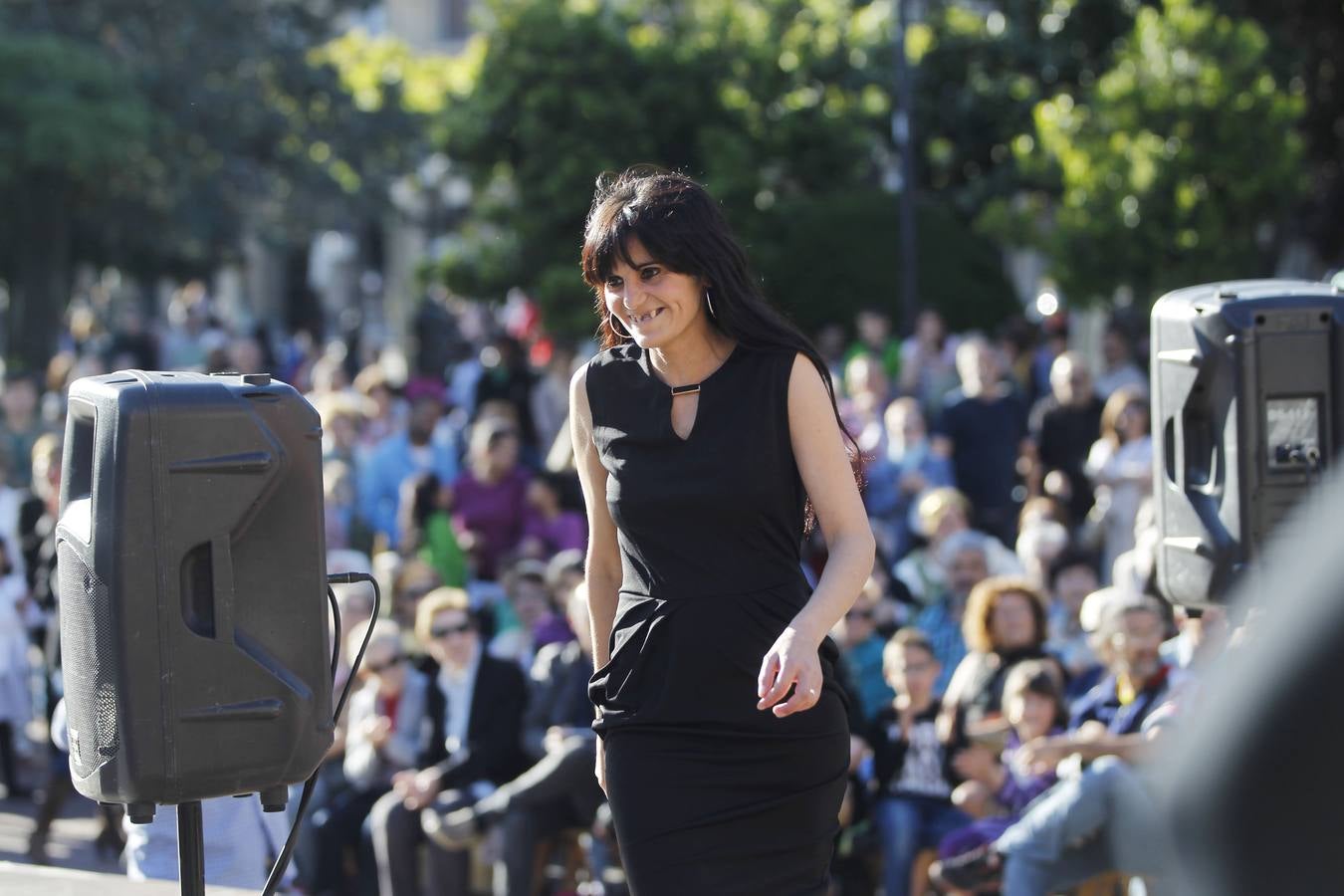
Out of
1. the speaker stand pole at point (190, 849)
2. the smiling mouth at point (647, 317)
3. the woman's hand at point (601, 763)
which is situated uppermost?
the smiling mouth at point (647, 317)

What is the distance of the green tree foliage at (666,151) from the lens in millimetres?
17016

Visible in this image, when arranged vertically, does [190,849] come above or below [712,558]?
below

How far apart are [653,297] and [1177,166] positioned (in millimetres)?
11640

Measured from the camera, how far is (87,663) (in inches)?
145

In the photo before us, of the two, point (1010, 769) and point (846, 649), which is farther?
point (846, 649)

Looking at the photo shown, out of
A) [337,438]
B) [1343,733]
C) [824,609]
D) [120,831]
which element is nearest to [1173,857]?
[1343,733]

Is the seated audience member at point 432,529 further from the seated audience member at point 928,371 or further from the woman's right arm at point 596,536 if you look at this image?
the woman's right arm at point 596,536

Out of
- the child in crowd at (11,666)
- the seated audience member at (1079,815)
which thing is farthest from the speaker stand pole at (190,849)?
the child in crowd at (11,666)

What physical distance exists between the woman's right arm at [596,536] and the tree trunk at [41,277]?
67.2 ft

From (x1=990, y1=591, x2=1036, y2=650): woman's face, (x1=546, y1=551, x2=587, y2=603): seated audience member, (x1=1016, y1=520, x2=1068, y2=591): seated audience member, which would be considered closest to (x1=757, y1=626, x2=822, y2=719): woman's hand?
(x1=990, y1=591, x2=1036, y2=650): woman's face

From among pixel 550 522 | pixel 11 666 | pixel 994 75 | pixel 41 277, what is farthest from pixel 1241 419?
pixel 41 277

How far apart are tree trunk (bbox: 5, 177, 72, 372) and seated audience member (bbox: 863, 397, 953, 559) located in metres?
15.1

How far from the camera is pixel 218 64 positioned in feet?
78.5

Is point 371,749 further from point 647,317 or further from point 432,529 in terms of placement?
point 647,317
